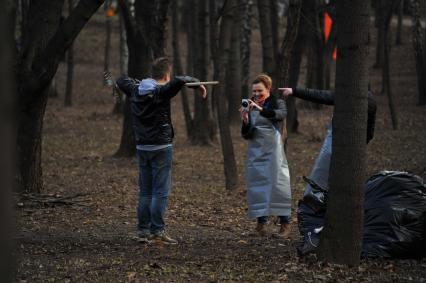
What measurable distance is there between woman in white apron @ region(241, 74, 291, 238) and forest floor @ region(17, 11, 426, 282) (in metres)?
0.38

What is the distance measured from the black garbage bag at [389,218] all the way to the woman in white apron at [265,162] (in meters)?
0.80

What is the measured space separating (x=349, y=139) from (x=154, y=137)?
7.45 ft

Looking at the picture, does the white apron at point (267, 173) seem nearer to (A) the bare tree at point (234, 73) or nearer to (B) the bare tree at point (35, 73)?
(B) the bare tree at point (35, 73)

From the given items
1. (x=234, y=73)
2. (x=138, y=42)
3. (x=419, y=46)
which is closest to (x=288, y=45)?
(x=138, y=42)

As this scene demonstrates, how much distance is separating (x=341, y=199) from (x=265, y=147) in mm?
2187

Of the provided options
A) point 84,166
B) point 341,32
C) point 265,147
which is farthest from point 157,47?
point 341,32

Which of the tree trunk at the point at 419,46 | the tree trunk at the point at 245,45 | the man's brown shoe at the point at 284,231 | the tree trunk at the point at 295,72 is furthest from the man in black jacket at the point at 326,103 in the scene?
the tree trunk at the point at 245,45

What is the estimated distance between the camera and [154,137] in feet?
26.1

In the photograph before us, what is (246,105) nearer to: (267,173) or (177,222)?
(267,173)

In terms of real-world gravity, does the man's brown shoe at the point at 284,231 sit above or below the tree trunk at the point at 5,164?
below

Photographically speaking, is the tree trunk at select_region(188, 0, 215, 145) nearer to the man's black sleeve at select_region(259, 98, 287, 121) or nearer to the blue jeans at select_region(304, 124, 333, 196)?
the man's black sleeve at select_region(259, 98, 287, 121)

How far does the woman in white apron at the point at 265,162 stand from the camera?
8602 mm

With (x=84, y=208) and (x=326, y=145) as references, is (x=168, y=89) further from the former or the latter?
(x=84, y=208)

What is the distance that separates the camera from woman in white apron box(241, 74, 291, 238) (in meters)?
8.60
